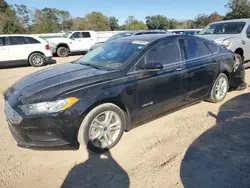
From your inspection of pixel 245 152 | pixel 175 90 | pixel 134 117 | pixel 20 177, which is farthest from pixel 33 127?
pixel 245 152

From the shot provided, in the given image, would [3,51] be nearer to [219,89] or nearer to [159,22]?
[219,89]

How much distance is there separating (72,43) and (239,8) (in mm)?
32145

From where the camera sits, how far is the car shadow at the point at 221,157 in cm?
261

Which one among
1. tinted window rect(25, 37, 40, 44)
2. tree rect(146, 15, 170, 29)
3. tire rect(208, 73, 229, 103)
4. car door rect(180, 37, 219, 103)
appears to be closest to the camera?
car door rect(180, 37, 219, 103)

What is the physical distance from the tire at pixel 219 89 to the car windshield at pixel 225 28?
3.91m

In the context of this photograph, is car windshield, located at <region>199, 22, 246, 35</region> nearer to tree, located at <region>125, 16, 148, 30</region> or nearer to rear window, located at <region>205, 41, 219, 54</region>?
rear window, located at <region>205, 41, 219, 54</region>

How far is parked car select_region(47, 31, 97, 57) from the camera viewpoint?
49.7 feet

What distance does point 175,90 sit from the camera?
13.0ft

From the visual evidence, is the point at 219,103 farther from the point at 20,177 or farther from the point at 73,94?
the point at 20,177

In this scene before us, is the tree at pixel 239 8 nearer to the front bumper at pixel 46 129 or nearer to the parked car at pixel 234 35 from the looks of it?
the parked car at pixel 234 35

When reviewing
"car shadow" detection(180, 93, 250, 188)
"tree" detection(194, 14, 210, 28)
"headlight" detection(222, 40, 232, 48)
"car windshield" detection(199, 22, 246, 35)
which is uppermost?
"tree" detection(194, 14, 210, 28)

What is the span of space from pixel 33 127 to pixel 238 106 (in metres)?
4.04

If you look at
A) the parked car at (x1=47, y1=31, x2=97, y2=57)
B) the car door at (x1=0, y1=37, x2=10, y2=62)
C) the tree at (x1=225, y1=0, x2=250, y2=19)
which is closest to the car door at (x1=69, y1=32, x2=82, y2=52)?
the parked car at (x1=47, y1=31, x2=97, y2=57)

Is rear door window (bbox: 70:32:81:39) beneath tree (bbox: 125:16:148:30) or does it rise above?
beneath
